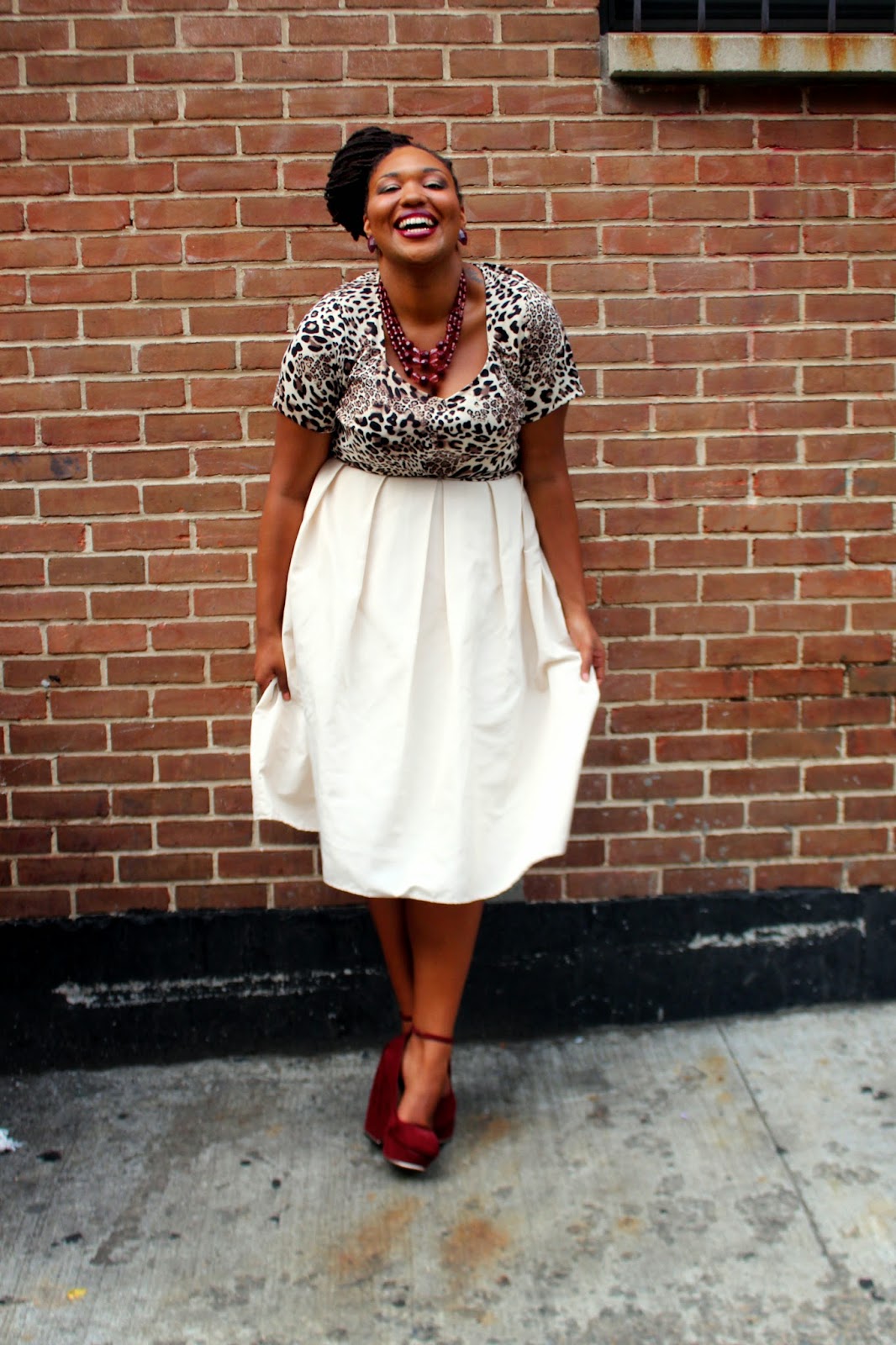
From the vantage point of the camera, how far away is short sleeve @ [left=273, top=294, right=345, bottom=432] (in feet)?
8.87

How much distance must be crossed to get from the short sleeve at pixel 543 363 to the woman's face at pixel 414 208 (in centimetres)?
24

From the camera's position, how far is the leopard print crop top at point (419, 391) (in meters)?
2.66

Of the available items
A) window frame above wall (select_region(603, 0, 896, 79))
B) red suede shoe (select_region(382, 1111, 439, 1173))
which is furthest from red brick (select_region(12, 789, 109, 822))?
window frame above wall (select_region(603, 0, 896, 79))

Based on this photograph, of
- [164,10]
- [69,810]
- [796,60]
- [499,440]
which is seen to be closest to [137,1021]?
[69,810]

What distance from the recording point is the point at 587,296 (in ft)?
10.9

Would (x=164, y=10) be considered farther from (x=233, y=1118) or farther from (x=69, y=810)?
(x=233, y=1118)

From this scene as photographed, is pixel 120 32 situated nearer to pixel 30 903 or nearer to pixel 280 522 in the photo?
pixel 280 522

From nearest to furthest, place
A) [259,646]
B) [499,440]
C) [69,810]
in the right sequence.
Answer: [499,440]
[259,646]
[69,810]

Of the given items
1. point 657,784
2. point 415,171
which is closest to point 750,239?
point 415,171

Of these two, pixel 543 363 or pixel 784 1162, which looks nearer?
pixel 543 363

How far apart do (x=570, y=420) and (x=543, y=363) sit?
593 mm

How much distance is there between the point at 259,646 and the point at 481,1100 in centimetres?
127

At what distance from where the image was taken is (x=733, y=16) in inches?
130

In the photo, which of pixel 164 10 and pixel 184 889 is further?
pixel 184 889
